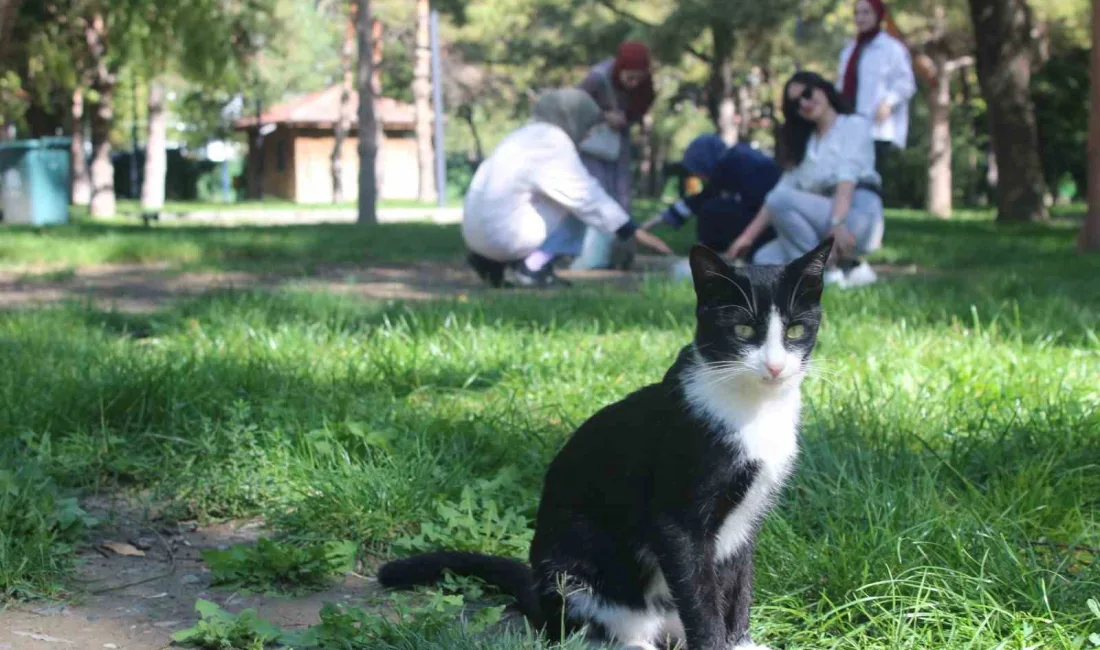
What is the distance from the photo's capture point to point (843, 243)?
25.8ft

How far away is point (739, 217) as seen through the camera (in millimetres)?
9320

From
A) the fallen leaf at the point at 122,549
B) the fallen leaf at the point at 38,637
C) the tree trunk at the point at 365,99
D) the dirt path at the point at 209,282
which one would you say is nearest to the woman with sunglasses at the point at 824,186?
the dirt path at the point at 209,282

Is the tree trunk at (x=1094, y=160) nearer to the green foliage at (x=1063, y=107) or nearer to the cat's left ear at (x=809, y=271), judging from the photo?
the cat's left ear at (x=809, y=271)

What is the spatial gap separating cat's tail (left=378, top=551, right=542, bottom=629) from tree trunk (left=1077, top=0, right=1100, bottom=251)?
8.71 m

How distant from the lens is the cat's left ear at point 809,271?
2.35 m

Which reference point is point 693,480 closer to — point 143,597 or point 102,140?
point 143,597

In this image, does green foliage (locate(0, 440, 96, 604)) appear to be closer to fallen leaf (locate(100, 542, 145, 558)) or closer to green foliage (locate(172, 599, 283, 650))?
fallen leaf (locate(100, 542, 145, 558))

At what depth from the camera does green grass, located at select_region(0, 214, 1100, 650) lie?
2.57m

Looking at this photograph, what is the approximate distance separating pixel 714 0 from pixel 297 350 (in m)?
19.2

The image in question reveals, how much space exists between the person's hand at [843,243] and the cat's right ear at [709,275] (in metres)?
5.53

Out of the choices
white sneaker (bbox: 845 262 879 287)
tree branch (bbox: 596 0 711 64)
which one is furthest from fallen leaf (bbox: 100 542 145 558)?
tree branch (bbox: 596 0 711 64)

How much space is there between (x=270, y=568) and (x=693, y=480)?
120cm

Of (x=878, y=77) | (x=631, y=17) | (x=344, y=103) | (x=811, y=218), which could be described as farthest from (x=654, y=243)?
(x=344, y=103)

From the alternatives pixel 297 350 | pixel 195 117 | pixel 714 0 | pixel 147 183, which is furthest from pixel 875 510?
pixel 195 117
